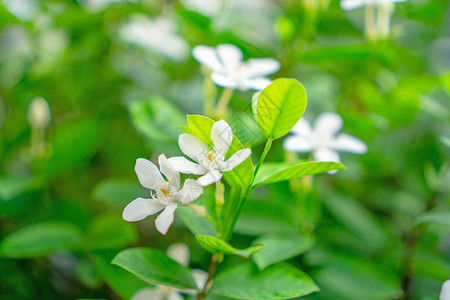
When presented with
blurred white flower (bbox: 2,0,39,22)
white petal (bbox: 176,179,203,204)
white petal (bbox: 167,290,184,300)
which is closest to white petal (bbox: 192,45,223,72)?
white petal (bbox: 176,179,203,204)

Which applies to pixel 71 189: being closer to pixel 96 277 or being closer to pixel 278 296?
pixel 96 277

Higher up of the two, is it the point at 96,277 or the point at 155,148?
the point at 155,148

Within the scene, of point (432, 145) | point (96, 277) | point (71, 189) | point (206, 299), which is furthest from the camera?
point (71, 189)

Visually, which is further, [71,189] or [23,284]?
[71,189]

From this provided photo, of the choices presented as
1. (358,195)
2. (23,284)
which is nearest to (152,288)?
(23,284)

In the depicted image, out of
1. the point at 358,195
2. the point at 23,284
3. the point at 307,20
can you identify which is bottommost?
the point at 23,284

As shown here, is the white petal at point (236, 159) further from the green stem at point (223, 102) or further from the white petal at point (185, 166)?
the green stem at point (223, 102)
